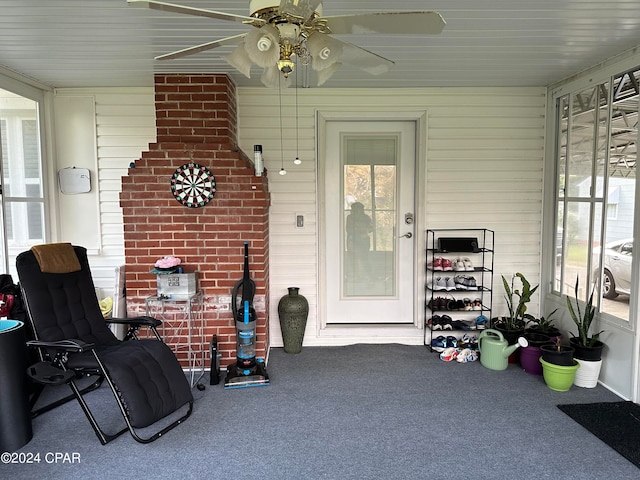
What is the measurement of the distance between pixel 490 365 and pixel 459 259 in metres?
1.05

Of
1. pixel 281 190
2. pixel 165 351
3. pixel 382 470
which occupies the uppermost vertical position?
pixel 281 190

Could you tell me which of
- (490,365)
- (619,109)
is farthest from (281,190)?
(619,109)

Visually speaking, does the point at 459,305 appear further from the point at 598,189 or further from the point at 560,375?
the point at 598,189

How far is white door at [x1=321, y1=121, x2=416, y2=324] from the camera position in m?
4.39

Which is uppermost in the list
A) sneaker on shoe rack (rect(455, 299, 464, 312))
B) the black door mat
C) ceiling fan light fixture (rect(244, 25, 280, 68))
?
ceiling fan light fixture (rect(244, 25, 280, 68))

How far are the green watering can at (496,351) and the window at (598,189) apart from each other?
0.79m

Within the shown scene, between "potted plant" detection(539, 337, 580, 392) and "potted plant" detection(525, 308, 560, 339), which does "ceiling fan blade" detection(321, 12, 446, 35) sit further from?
"potted plant" detection(525, 308, 560, 339)

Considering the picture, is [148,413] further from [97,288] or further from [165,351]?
[97,288]

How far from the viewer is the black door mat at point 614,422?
100 inches

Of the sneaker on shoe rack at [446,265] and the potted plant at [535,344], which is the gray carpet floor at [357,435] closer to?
the potted plant at [535,344]

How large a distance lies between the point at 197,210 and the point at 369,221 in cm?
171

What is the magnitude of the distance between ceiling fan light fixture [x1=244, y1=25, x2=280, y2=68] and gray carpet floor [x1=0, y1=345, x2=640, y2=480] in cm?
206

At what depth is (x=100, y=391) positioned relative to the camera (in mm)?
3340

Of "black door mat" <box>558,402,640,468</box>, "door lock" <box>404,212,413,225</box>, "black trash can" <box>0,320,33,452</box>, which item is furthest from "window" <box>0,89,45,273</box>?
"black door mat" <box>558,402,640,468</box>
